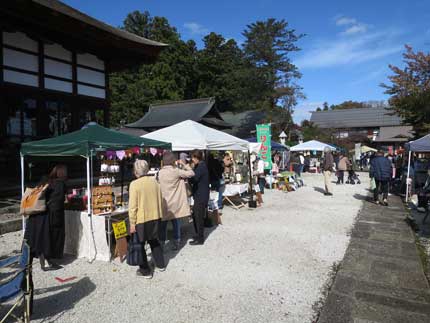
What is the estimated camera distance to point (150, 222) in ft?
12.4

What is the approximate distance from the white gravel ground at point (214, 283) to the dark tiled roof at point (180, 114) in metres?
16.3

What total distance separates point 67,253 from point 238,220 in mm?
3577

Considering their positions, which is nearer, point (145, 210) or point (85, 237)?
point (145, 210)

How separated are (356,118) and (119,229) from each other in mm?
49284

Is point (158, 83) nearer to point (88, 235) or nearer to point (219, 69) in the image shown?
point (219, 69)

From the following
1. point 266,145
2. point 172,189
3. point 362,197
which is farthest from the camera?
point 266,145

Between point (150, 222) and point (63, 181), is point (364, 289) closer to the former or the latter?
point (150, 222)

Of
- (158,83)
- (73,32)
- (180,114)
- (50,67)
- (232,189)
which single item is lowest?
(232,189)

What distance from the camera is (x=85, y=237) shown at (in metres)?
4.52

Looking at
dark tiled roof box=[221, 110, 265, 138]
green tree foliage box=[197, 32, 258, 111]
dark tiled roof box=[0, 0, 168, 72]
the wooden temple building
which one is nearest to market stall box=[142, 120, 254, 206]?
dark tiled roof box=[0, 0, 168, 72]

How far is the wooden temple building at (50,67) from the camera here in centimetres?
746

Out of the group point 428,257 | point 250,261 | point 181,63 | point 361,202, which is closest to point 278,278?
point 250,261

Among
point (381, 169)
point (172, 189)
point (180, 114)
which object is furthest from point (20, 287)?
point (180, 114)

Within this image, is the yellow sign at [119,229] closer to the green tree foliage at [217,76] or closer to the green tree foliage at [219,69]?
the green tree foliage at [217,76]
